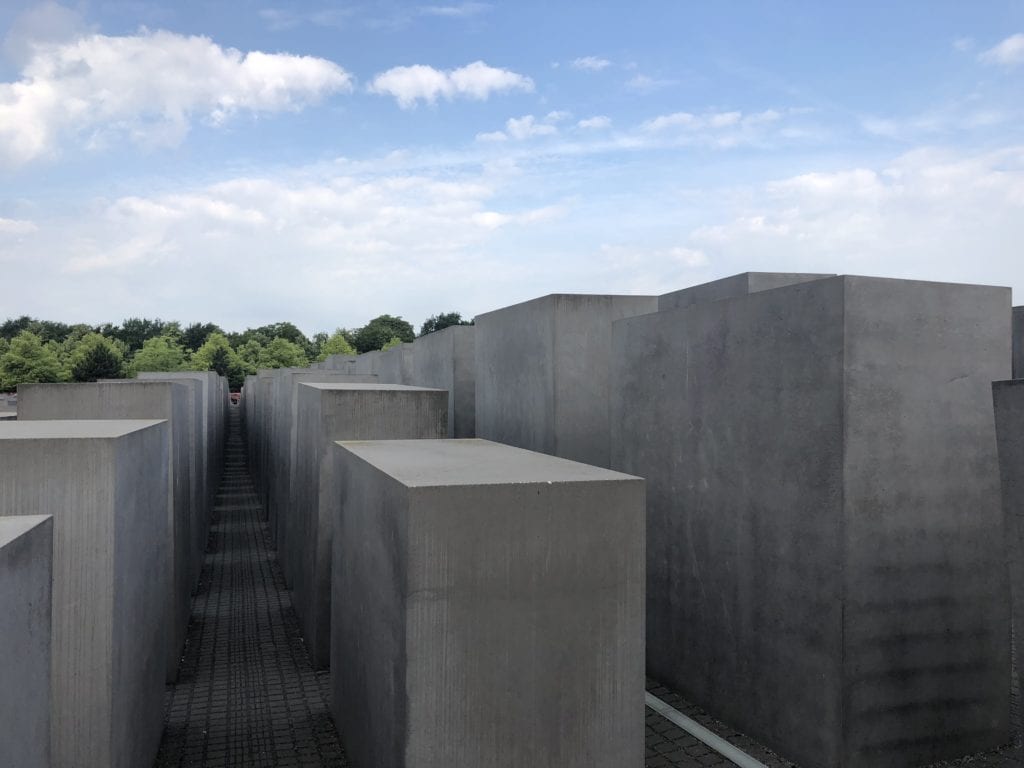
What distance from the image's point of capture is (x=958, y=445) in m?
5.95

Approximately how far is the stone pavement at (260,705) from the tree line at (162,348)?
1632 centimetres

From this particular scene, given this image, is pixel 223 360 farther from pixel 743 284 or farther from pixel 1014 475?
pixel 1014 475

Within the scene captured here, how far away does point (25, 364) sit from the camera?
53.3m

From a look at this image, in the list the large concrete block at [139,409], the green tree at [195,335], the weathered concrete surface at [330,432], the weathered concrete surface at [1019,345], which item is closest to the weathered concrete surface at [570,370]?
the weathered concrete surface at [330,432]

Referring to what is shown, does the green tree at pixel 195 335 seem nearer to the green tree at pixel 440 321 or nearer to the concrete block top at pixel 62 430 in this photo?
the green tree at pixel 440 321

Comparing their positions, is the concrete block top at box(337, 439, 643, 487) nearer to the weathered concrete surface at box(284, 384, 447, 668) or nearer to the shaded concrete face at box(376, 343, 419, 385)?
the weathered concrete surface at box(284, 384, 447, 668)

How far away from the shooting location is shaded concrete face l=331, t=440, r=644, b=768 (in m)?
4.17

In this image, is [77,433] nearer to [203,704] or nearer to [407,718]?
[407,718]

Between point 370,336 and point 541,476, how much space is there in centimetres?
9053

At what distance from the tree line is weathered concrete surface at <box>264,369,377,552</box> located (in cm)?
1155

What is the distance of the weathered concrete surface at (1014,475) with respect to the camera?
14.5ft

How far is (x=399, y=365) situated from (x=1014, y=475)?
55.5 ft

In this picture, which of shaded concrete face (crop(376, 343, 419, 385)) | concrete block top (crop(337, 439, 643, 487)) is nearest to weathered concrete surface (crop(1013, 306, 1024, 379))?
concrete block top (crop(337, 439, 643, 487))

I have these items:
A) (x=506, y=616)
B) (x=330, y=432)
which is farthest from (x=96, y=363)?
(x=506, y=616)
